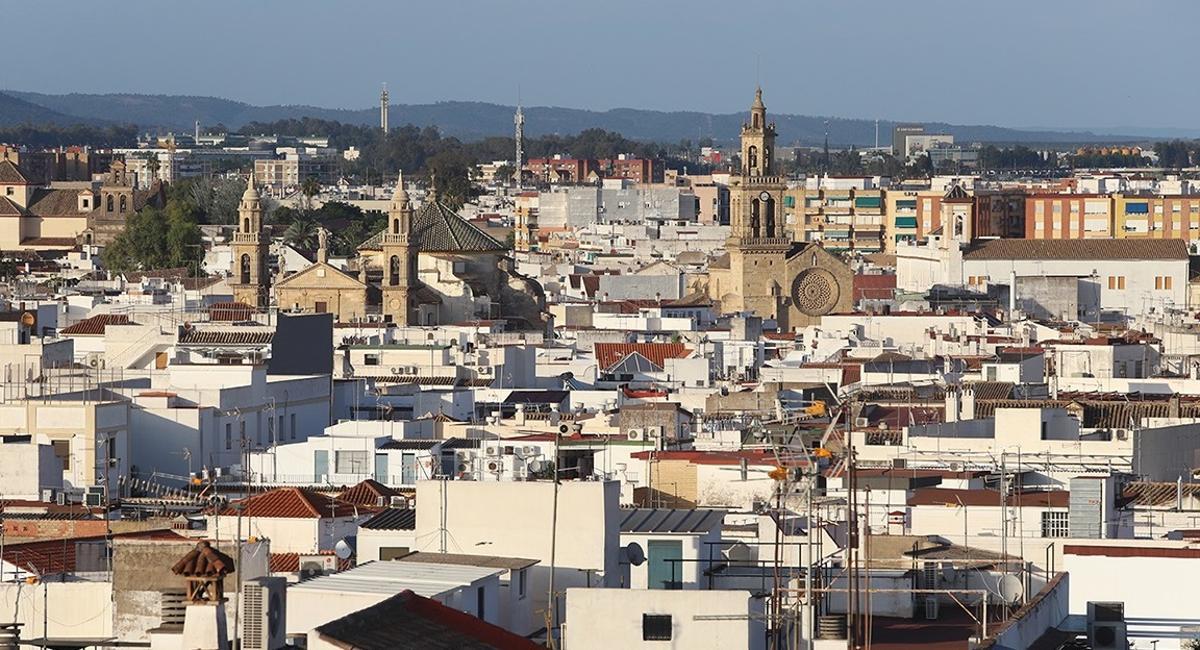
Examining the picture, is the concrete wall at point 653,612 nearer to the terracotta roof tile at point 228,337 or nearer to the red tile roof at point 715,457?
the red tile roof at point 715,457

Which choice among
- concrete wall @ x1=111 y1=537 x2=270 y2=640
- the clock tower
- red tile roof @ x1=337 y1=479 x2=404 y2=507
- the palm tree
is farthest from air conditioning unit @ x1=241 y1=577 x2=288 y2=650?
the palm tree

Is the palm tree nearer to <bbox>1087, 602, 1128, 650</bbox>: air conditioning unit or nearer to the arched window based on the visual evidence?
the arched window

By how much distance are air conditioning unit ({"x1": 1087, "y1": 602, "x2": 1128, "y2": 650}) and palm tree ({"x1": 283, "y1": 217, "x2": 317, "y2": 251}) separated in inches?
3209

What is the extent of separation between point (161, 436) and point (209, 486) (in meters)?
6.01

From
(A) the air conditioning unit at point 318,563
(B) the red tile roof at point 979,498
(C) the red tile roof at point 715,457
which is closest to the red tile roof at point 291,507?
(A) the air conditioning unit at point 318,563

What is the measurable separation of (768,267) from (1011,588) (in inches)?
2411

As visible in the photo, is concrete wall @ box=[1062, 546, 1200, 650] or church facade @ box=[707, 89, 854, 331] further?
church facade @ box=[707, 89, 854, 331]

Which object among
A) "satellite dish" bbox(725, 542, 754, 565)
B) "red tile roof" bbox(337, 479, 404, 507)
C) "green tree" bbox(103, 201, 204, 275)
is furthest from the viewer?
"green tree" bbox(103, 201, 204, 275)

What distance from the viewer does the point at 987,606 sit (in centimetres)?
1688

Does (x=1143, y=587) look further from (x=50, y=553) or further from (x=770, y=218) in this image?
(x=770, y=218)

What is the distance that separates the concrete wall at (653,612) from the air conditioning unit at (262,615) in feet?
7.37

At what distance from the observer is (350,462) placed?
31.3 m

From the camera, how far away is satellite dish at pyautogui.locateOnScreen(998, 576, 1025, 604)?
17.5m

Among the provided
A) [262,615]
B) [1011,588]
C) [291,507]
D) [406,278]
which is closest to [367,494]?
[291,507]
